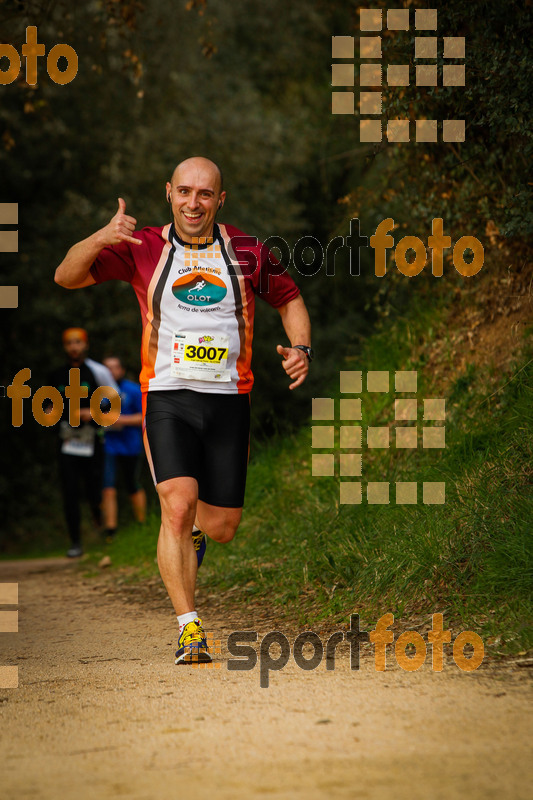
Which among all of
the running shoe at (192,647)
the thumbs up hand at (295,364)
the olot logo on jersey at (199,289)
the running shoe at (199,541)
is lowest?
the running shoe at (192,647)

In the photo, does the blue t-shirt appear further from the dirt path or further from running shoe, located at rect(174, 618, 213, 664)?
running shoe, located at rect(174, 618, 213, 664)

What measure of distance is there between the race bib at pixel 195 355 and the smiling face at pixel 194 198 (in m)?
0.54

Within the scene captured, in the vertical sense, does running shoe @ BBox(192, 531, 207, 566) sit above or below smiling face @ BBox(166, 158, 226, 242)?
below

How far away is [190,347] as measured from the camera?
15.7 feet

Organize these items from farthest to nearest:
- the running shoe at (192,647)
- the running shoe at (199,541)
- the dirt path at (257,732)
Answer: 1. the running shoe at (199,541)
2. the running shoe at (192,647)
3. the dirt path at (257,732)

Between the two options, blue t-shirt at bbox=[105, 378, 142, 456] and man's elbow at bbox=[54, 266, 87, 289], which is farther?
blue t-shirt at bbox=[105, 378, 142, 456]

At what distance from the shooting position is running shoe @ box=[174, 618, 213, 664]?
4484mm

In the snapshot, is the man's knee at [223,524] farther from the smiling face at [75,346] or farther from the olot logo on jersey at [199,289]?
the smiling face at [75,346]

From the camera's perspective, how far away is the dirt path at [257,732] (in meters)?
2.81

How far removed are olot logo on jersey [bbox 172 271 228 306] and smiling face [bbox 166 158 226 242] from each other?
0.23 metres

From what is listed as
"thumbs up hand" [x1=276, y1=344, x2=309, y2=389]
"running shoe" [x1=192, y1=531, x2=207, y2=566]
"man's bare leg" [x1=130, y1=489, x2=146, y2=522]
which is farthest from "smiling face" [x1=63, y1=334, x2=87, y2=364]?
"thumbs up hand" [x1=276, y1=344, x2=309, y2=389]

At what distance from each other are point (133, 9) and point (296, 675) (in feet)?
19.4

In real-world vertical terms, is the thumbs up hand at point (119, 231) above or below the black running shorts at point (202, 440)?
above

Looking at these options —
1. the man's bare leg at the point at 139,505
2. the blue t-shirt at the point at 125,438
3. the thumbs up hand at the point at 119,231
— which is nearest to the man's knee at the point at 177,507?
the thumbs up hand at the point at 119,231
